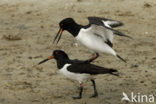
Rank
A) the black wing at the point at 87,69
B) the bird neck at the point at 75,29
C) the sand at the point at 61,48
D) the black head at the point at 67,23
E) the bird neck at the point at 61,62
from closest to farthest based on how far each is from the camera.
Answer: the black wing at the point at 87,69, the bird neck at the point at 61,62, the sand at the point at 61,48, the bird neck at the point at 75,29, the black head at the point at 67,23

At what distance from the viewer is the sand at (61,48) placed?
8.65 metres

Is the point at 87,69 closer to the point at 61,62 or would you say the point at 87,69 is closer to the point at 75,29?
the point at 61,62

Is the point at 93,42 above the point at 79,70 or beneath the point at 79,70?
above

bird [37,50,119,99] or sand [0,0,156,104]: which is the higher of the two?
bird [37,50,119,99]

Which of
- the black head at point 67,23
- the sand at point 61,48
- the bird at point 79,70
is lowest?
the sand at point 61,48

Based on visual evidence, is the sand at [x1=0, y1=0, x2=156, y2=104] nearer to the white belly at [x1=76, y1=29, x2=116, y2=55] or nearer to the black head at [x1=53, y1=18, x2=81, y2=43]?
the white belly at [x1=76, y1=29, x2=116, y2=55]

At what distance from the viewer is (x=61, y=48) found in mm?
11312

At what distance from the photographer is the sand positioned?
8.65m

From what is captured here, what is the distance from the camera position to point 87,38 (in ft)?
28.7

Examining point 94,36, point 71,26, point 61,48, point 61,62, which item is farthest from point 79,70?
point 61,48

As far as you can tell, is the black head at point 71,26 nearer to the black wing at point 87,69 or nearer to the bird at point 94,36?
the bird at point 94,36

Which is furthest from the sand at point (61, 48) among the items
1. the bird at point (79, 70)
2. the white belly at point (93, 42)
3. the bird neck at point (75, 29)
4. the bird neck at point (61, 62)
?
the bird neck at point (75, 29)

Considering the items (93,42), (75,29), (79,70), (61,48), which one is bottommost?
(61,48)

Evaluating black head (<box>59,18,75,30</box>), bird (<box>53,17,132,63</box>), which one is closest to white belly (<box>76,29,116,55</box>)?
bird (<box>53,17,132,63</box>)
